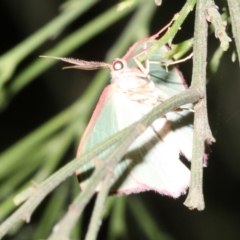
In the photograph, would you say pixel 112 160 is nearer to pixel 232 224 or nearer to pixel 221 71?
pixel 221 71

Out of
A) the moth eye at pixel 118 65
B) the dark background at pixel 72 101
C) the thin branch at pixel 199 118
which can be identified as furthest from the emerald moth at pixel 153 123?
the dark background at pixel 72 101

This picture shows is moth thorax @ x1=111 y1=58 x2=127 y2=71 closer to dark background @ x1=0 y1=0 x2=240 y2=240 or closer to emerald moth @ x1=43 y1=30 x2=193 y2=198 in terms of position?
emerald moth @ x1=43 y1=30 x2=193 y2=198

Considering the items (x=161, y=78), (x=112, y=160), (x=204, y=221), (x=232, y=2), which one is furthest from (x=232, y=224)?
(x=112, y=160)

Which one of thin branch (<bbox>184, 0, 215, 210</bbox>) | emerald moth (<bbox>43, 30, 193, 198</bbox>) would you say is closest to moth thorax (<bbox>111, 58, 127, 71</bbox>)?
emerald moth (<bbox>43, 30, 193, 198</bbox>)

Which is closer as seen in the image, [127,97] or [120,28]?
[127,97]

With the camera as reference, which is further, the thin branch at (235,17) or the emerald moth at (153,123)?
the emerald moth at (153,123)

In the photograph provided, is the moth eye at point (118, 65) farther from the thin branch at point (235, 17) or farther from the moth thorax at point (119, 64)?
the thin branch at point (235, 17)
